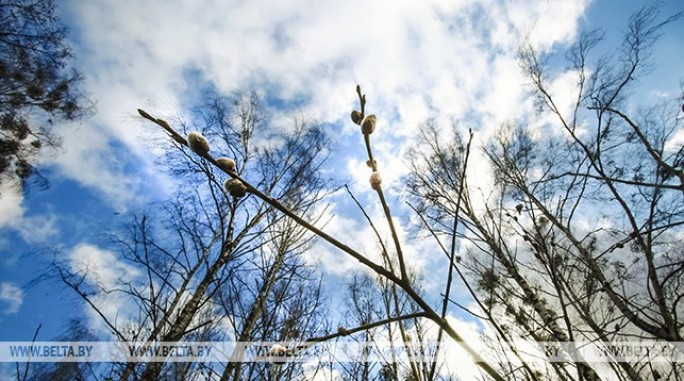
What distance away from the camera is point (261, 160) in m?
5.81

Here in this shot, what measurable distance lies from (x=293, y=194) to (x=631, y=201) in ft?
16.3

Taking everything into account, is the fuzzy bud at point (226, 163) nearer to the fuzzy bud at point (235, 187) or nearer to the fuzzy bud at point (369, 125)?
the fuzzy bud at point (235, 187)

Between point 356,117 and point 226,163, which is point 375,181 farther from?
point 226,163

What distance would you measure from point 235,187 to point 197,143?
13 centimetres

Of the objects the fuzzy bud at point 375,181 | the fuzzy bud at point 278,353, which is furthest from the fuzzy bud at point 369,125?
the fuzzy bud at point 278,353

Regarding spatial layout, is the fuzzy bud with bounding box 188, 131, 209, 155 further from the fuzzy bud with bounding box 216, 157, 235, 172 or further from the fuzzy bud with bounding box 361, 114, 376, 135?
the fuzzy bud with bounding box 361, 114, 376, 135

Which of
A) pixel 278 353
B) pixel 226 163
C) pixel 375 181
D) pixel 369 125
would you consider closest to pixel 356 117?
pixel 369 125

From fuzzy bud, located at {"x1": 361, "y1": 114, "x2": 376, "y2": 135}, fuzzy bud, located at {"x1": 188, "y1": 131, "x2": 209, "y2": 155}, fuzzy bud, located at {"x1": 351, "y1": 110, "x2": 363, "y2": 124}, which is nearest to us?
fuzzy bud, located at {"x1": 188, "y1": 131, "x2": 209, "y2": 155}

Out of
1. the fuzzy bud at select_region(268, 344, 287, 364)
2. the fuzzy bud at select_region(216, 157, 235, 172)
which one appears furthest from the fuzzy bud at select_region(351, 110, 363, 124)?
the fuzzy bud at select_region(268, 344, 287, 364)

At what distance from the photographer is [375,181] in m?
0.84

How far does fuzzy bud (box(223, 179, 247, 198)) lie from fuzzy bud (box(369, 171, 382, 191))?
0.35 meters

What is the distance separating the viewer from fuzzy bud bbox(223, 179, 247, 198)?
0.67 m

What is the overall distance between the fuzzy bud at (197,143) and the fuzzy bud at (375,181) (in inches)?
17.4

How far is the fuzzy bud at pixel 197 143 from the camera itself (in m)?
0.66
